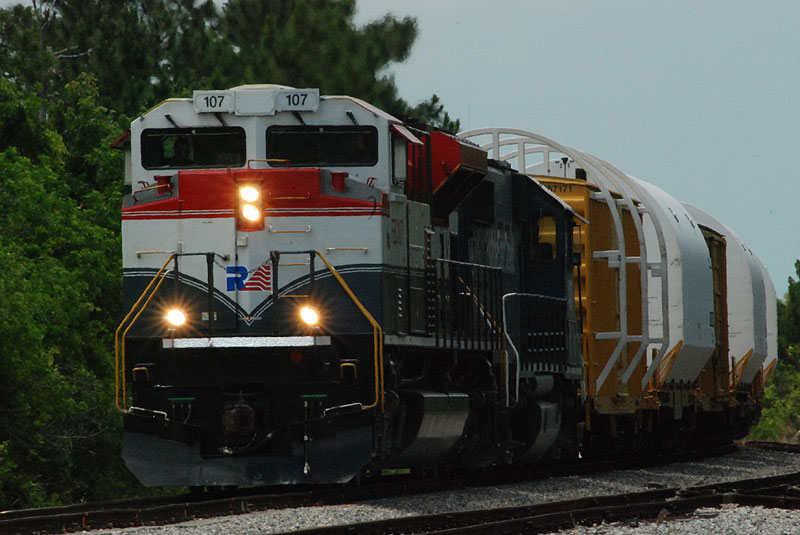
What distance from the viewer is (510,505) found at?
14.0 metres

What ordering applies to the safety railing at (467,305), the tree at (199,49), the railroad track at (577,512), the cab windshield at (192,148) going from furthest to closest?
the tree at (199,49), the safety railing at (467,305), the cab windshield at (192,148), the railroad track at (577,512)

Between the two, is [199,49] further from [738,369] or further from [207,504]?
[207,504]

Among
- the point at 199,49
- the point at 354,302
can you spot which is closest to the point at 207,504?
the point at 354,302

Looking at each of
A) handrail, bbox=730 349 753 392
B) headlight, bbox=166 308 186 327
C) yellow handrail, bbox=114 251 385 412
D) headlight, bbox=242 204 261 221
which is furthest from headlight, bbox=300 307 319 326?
handrail, bbox=730 349 753 392

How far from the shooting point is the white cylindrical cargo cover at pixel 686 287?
21969 millimetres

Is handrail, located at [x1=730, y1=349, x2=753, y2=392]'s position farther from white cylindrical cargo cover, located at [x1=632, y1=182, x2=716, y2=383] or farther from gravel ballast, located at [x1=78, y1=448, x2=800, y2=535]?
gravel ballast, located at [x1=78, y1=448, x2=800, y2=535]

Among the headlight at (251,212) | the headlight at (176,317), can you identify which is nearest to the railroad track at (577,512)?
the headlight at (176,317)

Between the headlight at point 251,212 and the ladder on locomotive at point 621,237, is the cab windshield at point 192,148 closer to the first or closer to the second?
the headlight at point 251,212

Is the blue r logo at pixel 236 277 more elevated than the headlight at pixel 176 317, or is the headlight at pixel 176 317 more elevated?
the blue r logo at pixel 236 277

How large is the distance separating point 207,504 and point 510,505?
316cm

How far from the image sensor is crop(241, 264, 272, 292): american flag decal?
45.2 ft

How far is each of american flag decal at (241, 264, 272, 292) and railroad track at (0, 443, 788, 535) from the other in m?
1.94

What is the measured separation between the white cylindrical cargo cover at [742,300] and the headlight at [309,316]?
15460 millimetres

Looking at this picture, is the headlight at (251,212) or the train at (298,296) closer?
the train at (298,296)
